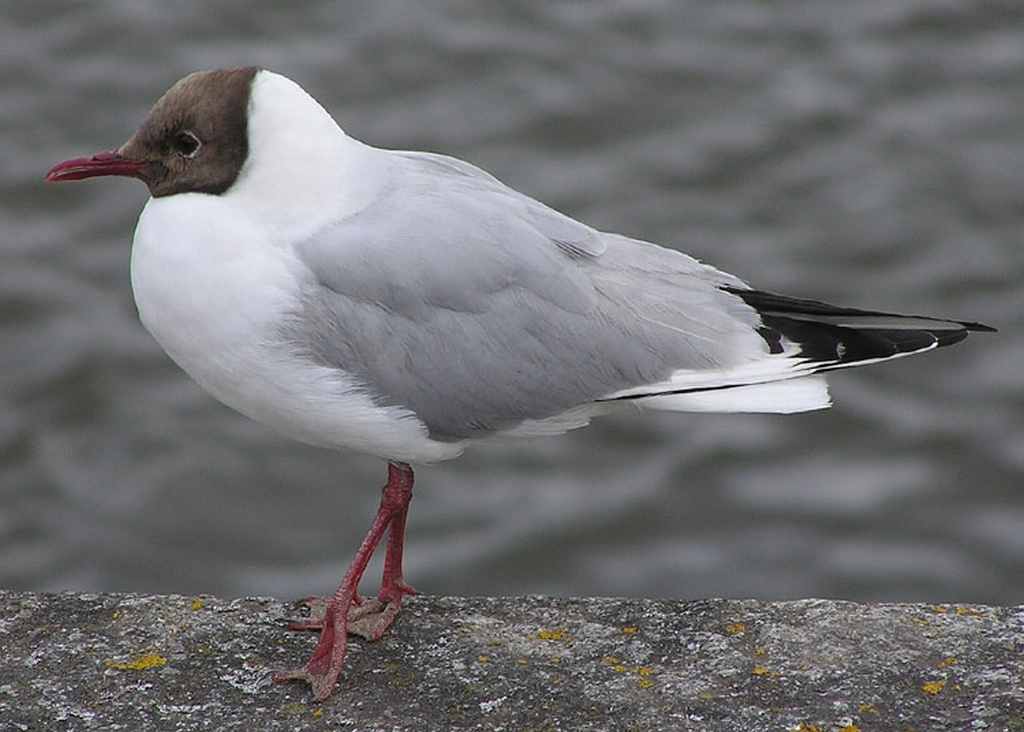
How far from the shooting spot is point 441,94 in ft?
25.8

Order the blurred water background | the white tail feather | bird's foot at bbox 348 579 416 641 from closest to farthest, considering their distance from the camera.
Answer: bird's foot at bbox 348 579 416 641
the white tail feather
the blurred water background

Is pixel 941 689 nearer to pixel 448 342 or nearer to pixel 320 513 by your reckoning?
pixel 448 342

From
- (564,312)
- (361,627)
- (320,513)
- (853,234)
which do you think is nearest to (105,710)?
(361,627)

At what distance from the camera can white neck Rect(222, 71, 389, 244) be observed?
10.8ft

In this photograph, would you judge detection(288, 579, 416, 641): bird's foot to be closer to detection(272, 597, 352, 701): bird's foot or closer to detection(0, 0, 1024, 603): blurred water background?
detection(272, 597, 352, 701): bird's foot

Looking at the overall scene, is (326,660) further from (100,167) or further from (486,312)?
(100,167)

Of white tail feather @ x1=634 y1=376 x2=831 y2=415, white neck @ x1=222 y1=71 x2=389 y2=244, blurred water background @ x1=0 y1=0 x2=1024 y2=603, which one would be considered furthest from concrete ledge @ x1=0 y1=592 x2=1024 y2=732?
blurred water background @ x1=0 y1=0 x2=1024 y2=603

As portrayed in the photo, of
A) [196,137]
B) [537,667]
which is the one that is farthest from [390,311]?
[537,667]

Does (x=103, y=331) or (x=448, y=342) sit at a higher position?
(x=103, y=331)

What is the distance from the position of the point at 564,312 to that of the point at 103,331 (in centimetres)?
375

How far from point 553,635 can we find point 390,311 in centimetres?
68

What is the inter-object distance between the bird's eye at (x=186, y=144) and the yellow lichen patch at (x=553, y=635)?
1.10 m

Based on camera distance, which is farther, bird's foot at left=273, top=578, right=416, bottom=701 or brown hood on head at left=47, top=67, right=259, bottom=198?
brown hood on head at left=47, top=67, right=259, bottom=198

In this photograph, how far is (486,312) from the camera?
3.43 metres
